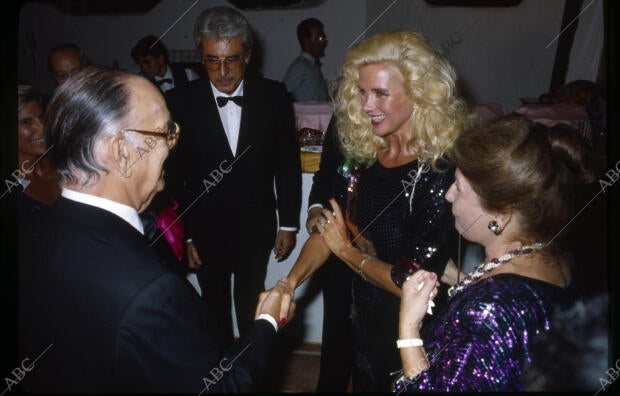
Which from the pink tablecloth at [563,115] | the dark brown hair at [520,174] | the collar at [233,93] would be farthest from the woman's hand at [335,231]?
the pink tablecloth at [563,115]

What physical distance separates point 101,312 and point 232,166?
1547mm

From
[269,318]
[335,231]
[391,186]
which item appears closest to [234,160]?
[335,231]

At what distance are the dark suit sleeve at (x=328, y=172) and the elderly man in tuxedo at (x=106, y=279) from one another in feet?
3.22

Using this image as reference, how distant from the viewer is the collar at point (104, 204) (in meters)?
1.08

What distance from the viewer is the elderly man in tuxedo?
3.15 ft

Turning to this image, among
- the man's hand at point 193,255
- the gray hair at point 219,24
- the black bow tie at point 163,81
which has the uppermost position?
the gray hair at point 219,24

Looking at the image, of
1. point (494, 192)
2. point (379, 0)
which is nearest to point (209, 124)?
point (494, 192)

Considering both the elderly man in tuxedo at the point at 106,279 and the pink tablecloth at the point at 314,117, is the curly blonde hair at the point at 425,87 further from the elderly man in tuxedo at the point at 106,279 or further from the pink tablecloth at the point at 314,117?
the pink tablecloth at the point at 314,117

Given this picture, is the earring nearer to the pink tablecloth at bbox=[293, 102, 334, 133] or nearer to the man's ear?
the man's ear

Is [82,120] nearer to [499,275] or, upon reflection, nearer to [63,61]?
[499,275]

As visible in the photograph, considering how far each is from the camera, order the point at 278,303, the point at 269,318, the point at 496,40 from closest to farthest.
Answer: the point at 269,318, the point at 278,303, the point at 496,40

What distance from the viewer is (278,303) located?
5.37 ft

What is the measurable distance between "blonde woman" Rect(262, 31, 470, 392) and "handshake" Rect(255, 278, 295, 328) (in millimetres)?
109

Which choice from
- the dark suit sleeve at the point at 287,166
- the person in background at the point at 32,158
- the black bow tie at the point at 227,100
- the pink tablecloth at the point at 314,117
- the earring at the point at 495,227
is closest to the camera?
the earring at the point at 495,227
